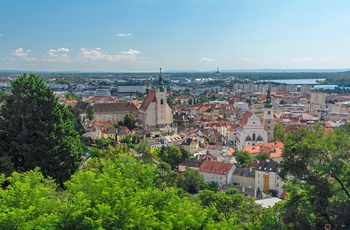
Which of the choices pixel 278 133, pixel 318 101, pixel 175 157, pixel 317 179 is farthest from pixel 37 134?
pixel 318 101

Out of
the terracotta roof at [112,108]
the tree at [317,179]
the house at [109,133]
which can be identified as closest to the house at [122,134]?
the house at [109,133]

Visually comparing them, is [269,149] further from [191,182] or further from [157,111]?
[157,111]

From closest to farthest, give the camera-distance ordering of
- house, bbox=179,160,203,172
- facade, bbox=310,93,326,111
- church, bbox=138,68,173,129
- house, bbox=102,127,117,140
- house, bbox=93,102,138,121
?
house, bbox=179,160,203,172 → house, bbox=102,127,117,140 → church, bbox=138,68,173,129 → house, bbox=93,102,138,121 → facade, bbox=310,93,326,111

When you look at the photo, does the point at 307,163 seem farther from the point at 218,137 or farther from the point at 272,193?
the point at 218,137

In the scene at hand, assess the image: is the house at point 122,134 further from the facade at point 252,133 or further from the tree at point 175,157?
the facade at point 252,133

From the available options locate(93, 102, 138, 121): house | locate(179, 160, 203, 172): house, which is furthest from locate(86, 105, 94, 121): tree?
locate(179, 160, 203, 172): house

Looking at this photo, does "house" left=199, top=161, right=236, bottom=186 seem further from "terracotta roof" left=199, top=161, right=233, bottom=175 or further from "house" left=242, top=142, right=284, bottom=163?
"house" left=242, top=142, right=284, bottom=163
